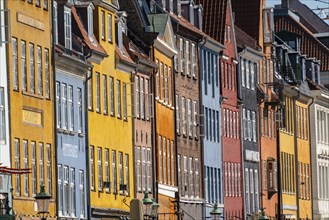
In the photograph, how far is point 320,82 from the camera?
121938 millimetres

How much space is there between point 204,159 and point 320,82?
1360 inches

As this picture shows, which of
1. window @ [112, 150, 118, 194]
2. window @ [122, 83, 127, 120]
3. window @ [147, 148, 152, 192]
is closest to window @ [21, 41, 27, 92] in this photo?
window @ [112, 150, 118, 194]

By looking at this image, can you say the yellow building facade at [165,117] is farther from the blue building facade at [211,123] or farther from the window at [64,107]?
the window at [64,107]

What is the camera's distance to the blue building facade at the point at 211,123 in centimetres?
8893

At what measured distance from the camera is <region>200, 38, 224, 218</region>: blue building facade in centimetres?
8893

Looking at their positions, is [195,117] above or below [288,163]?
above

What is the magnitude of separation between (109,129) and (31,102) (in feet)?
33.3

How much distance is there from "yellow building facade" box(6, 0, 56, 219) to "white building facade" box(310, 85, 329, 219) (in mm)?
54420

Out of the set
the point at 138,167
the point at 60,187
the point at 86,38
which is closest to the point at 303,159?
the point at 138,167

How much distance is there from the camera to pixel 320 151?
383 feet

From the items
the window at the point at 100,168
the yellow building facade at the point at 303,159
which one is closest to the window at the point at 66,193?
the window at the point at 100,168

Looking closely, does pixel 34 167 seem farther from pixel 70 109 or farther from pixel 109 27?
pixel 109 27

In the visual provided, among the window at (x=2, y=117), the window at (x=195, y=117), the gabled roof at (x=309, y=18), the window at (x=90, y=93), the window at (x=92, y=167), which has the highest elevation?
the gabled roof at (x=309, y=18)

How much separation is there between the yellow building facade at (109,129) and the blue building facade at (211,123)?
15982mm
